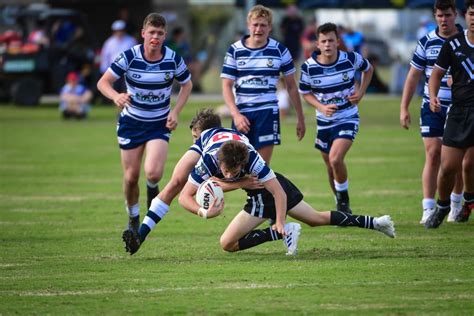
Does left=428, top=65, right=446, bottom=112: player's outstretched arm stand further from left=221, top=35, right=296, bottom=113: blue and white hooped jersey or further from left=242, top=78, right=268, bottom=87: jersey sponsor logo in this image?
left=242, top=78, right=268, bottom=87: jersey sponsor logo

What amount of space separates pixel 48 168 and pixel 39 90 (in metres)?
14.6

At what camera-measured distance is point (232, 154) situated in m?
9.12

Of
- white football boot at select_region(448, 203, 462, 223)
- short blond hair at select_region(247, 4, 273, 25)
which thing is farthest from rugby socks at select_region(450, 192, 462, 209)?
short blond hair at select_region(247, 4, 273, 25)

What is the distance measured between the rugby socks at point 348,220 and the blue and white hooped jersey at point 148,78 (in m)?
2.25

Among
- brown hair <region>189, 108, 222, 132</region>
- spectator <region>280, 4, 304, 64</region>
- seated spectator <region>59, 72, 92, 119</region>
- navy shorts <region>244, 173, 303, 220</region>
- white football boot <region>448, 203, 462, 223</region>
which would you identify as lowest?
seated spectator <region>59, 72, 92, 119</region>

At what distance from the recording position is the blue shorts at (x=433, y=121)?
39.3 feet

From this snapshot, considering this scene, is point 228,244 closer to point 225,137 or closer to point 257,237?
point 257,237

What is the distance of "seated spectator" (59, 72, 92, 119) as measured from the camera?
93.4ft

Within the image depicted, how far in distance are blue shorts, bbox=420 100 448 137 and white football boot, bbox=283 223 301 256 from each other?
2693 millimetres

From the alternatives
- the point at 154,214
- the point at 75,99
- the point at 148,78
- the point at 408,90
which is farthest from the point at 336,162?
the point at 75,99

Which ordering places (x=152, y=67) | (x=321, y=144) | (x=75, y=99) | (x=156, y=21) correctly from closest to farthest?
(x=156, y=21) < (x=152, y=67) < (x=321, y=144) < (x=75, y=99)

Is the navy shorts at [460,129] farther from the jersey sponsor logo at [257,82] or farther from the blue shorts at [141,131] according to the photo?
the blue shorts at [141,131]

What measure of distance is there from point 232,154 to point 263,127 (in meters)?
2.98

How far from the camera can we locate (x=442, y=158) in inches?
449
